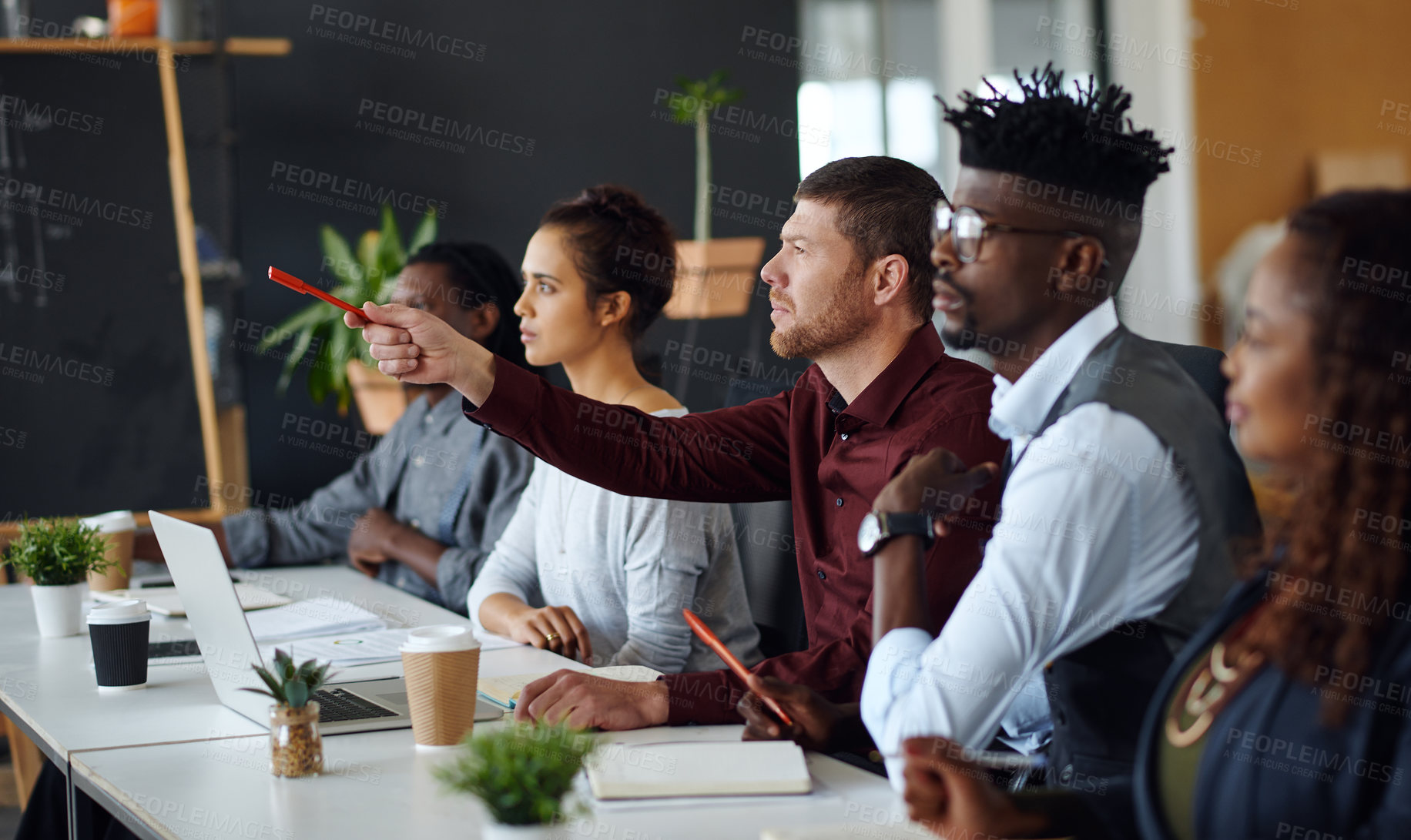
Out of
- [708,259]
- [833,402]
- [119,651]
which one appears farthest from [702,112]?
[119,651]

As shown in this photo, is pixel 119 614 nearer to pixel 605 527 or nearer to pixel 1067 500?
pixel 605 527

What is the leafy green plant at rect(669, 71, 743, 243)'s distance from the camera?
4.63 m

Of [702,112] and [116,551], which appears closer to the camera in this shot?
[116,551]

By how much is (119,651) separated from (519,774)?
0.98 m

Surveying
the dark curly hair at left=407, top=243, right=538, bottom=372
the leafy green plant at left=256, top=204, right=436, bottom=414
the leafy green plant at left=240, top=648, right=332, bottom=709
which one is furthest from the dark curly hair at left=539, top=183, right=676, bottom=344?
the leafy green plant at left=256, top=204, right=436, bottom=414

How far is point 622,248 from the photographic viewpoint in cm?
243

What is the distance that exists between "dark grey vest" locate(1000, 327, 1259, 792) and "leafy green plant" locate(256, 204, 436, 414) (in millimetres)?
3081

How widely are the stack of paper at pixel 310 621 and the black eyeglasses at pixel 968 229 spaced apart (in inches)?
47.1

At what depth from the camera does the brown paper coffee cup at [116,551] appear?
2.37 m

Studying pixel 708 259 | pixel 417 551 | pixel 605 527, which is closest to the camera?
pixel 605 527

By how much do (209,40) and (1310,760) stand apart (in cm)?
420

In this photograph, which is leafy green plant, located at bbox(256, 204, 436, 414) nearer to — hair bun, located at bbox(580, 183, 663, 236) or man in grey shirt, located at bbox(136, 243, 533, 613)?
man in grey shirt, located at bbox(136, 243, 533, 613)

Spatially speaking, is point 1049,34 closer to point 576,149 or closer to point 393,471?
point 576,149

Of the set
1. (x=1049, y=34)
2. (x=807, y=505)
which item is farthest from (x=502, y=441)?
(x=1049, y=34)
